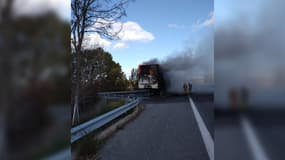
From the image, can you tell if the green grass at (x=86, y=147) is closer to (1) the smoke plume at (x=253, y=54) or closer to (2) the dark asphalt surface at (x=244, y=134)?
(2) the dark asphalt surface at (x=244, y=134)

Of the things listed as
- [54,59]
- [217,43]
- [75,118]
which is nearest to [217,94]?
[217,43]

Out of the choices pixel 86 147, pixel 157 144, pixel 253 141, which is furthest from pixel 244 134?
pixel 157 144

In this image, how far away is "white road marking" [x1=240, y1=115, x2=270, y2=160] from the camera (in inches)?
56.8

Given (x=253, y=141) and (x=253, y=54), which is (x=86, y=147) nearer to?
(x=253, y=141)

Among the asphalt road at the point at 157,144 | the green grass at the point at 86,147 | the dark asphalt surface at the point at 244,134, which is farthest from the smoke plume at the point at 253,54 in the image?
the green grass at the point at 86,147

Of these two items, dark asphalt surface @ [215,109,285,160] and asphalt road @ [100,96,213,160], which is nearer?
dark asphalt surface @ [215,109,285,160]

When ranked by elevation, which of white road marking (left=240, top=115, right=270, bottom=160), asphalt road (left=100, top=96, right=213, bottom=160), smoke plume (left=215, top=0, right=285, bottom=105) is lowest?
asphalt road (left=100, top=96, right=213, bottom=160)

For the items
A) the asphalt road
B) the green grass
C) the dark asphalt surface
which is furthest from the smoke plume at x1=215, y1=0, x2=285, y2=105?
the green grass

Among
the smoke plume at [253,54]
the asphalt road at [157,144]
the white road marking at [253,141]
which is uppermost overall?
the smoke plume at [253,54]

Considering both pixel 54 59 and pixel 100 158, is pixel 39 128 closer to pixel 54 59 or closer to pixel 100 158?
pixel 54 59

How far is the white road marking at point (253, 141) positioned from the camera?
4.74 ft

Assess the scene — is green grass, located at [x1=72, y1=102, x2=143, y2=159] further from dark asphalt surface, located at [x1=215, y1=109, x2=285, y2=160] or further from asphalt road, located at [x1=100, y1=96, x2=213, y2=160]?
dark asphalt surface, located at [x1=215, y1=109, x2=285, y2=160]

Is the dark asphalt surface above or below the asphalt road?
above

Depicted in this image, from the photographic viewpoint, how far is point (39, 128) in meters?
1.41
